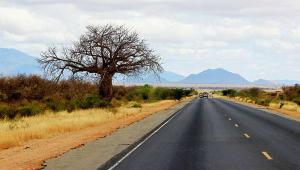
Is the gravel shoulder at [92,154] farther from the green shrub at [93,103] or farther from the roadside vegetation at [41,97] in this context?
the green shrub at [93,103]

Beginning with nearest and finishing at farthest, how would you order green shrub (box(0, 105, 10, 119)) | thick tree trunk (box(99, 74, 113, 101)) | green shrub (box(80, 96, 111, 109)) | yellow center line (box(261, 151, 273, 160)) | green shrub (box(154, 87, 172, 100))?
yellow center line (box(261, 151, 273, 160)) → green shrub (box(0, 105, 10, 119)) → thick tree trunk (box(99, 74, 113, 101)) → green shrub (box(80, 96, 111, 109)) → green shrub (box(154, 87, 172, 100))

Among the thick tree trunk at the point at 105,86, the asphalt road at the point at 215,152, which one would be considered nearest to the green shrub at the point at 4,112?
the thick tree trunk at the point at 105,86

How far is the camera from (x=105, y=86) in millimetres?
52438

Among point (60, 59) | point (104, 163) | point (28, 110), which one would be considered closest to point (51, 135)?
point (104, 163)

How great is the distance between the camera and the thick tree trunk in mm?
51378

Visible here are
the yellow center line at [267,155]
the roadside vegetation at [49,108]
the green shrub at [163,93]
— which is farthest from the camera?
the green shrub at [163,93]

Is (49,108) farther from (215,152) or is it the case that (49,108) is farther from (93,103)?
(215,152)

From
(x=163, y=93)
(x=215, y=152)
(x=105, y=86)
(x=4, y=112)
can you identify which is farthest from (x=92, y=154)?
(x=163, y=93)

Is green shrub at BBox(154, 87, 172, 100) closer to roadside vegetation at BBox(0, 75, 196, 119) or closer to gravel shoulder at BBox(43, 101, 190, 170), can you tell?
roadside vegetation at BBox(0, 75, 196, 119)

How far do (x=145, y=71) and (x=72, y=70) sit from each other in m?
6.41

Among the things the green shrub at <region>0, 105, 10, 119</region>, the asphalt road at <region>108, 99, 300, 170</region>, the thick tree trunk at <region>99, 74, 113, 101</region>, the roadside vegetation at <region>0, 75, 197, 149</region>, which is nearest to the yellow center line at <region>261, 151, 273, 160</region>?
the asphalt road at <region>108, 99, 300, 170</region>

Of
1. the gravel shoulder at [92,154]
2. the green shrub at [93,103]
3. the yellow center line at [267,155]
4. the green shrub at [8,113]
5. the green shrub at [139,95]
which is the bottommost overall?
the gravel shoulder at [92,154]

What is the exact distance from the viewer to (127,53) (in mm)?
50500

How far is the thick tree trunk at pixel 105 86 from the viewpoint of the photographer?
51.4 metres
